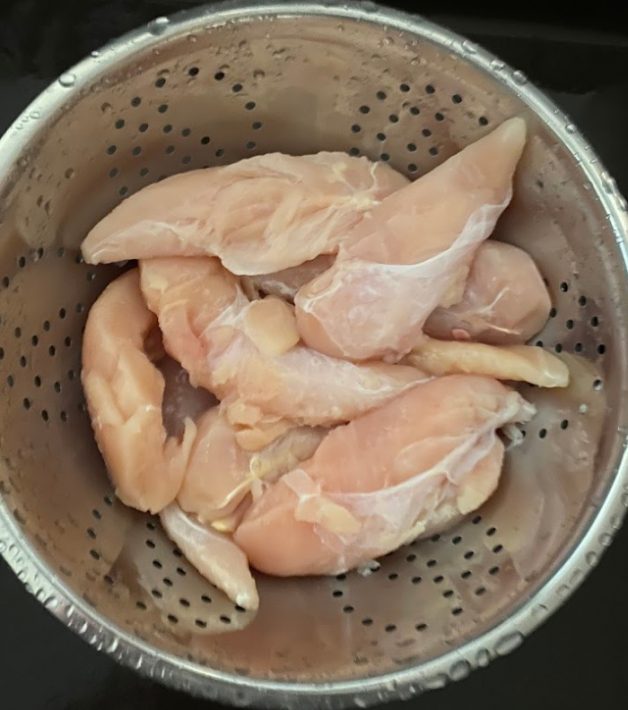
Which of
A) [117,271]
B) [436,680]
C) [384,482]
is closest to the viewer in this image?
[436,680]

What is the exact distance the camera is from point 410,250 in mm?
975

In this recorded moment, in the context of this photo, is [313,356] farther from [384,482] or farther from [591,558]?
[591,558]

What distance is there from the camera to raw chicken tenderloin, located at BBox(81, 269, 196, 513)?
977 millimetres

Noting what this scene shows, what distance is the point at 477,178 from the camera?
3.21 ft

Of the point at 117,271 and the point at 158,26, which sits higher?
the point at 158,26

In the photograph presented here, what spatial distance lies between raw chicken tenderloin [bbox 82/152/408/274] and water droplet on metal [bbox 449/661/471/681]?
45 centimetres

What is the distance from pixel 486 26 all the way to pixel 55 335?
70 centimetres

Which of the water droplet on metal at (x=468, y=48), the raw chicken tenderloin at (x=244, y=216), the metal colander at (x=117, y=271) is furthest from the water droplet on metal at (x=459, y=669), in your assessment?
the water droplet on metal at (x=468, y=48)

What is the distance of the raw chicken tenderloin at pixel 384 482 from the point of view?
0.96 meters

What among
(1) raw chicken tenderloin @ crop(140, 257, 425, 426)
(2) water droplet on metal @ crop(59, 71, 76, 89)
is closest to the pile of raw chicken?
(1) raw chicken tenderloin @ crop(140, 257, 425, 426)

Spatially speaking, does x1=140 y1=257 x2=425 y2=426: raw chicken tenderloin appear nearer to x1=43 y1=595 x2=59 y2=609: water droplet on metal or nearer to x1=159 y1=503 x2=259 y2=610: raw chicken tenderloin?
x1=159 y1=503 x2=259 y2=610: raw chicken tenderloin

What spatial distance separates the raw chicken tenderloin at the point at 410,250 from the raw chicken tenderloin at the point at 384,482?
89 millimetres

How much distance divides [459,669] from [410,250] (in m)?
0.42

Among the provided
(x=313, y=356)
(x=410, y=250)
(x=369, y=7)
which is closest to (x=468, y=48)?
A: (x=369, y=7)
